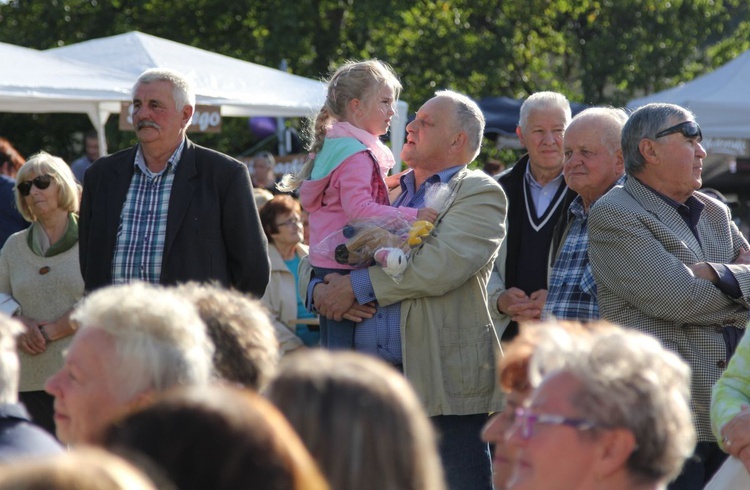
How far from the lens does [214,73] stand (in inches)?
383

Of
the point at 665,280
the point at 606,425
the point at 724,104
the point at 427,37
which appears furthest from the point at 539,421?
the point at 427,37

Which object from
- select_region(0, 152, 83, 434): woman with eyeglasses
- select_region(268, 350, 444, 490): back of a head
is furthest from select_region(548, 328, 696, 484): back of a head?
select_region(0, 152, 83, 434): woman with eyeglasses

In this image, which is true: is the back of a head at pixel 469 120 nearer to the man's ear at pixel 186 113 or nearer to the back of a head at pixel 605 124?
the back of a head at pixel 605 124

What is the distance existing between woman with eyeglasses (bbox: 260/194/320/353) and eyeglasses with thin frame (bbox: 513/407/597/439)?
5440mm

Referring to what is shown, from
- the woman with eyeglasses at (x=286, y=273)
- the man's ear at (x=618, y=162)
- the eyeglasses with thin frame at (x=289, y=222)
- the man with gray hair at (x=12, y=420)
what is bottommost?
the woman with eyeglasses at (x=286, y=273)

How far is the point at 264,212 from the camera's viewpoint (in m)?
8.23

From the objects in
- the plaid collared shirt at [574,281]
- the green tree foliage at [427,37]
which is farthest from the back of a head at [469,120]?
the green tree foliage at [427,37]

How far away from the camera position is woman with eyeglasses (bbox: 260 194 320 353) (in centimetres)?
801

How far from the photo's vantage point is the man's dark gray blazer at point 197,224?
15.4 feet

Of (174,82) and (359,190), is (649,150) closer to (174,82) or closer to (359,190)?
(359,190)

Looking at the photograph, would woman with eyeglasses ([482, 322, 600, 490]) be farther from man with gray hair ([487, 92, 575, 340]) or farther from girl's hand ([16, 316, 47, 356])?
girl's hand ([16, 316, 47, 356])

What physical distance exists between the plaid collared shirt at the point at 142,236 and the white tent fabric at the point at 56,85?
12.1 ft

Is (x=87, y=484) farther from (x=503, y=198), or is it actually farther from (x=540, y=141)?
(x=540, y=141)

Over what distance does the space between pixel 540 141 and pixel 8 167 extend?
4.56 meters
